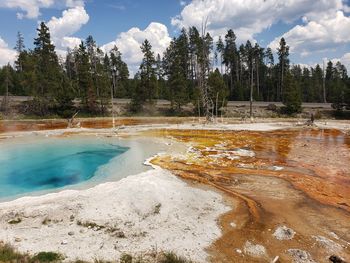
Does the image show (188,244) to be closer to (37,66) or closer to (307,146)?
(307,146)

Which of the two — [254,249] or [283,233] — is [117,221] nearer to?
[254,249]

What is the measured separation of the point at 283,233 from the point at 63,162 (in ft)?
49.2

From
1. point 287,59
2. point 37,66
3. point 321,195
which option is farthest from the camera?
point 287,59

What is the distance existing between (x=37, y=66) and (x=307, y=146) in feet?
134

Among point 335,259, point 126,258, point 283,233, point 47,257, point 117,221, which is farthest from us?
point 117,221

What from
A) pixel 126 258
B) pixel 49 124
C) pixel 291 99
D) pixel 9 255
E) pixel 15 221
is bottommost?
pixel 126 258

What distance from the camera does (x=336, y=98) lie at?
46.7 m

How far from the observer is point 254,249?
7957 mm

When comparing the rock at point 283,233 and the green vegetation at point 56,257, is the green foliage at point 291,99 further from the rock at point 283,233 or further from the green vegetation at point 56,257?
the green vegetation at point 56,257

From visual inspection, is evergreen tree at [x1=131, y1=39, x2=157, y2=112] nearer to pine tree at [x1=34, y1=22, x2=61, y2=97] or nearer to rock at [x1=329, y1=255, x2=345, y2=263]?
pine tree at [x1=34, y1=22, x2=61, y2=97]

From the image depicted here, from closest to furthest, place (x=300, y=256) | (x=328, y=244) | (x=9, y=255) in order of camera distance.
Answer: (x=9, y=255) < (x=300, y=256) < (x=328, y=244)

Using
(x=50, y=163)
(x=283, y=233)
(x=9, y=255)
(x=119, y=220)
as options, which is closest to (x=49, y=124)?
(x=50, y=163)

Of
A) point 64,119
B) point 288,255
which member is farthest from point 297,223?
point 64,119

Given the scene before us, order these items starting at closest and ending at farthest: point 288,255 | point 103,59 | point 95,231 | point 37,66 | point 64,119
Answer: point 288,255, point 95,231, point 64,119, point 37,66, point 103,59
